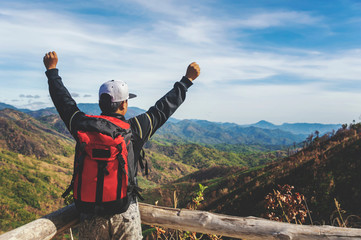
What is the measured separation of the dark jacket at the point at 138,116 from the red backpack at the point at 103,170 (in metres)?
Result: 0.14

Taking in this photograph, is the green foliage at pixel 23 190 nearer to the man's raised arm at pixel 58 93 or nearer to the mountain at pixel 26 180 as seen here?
the mountain at pixel 26 180

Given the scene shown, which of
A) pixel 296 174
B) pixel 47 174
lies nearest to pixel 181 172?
pixel 47 174

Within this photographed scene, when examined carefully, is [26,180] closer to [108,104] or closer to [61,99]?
[61,99]

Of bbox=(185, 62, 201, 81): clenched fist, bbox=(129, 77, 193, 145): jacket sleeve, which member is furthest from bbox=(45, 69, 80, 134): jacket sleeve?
bbox=(185, 62, 201, 81): clenched fist

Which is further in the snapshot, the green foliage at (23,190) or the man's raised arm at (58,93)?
the green foliage at (23,190)

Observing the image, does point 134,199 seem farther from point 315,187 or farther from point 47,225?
point 315,187

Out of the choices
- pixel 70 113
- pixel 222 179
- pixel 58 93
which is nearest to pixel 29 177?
pixel 222 179

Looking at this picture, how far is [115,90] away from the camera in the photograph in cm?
283

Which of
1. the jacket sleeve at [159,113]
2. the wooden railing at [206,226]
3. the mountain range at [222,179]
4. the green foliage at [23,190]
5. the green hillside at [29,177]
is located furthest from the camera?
the green hillside at [29,177]

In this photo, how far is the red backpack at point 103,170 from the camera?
2.57 meters

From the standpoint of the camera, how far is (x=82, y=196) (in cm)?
268

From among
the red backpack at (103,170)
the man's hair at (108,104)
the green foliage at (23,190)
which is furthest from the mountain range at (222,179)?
the man's hair at (108,104)

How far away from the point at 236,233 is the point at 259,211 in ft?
29.9

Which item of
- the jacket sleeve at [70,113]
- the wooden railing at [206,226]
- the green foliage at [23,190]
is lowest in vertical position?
the green foliage at [23,190]
